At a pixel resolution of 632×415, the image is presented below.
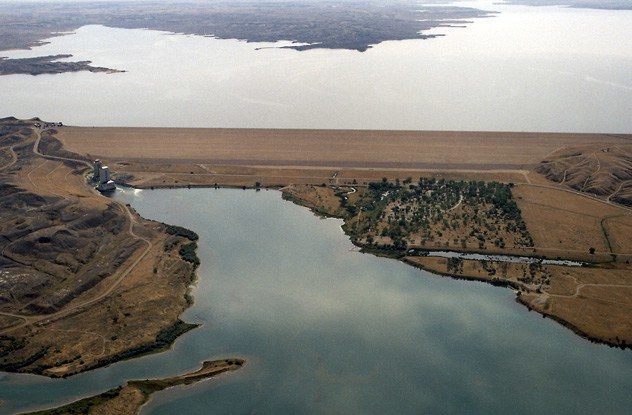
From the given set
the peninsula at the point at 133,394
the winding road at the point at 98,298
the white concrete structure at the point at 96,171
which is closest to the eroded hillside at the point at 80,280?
the winding road at the point at 98,298

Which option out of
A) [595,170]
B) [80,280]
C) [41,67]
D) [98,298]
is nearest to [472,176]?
[595,170]

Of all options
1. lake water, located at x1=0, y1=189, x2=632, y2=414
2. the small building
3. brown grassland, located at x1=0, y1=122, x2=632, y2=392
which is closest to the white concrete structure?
the small building

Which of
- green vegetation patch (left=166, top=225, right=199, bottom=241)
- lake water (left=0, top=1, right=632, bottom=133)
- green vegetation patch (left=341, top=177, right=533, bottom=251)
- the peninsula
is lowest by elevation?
the peninsula

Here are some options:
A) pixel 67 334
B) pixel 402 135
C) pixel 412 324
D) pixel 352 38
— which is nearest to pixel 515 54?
pixel 352 38

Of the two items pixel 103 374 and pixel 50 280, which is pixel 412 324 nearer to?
pixel 103 374

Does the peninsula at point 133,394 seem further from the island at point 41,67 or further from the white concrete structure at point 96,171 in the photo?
the island at point 41,67

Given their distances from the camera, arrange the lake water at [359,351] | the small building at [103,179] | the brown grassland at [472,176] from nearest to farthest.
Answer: the lake water at [359,351], the brown grassland at [472,176], the small building at [103,179]

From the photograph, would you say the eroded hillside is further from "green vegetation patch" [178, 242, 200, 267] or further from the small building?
the small building
